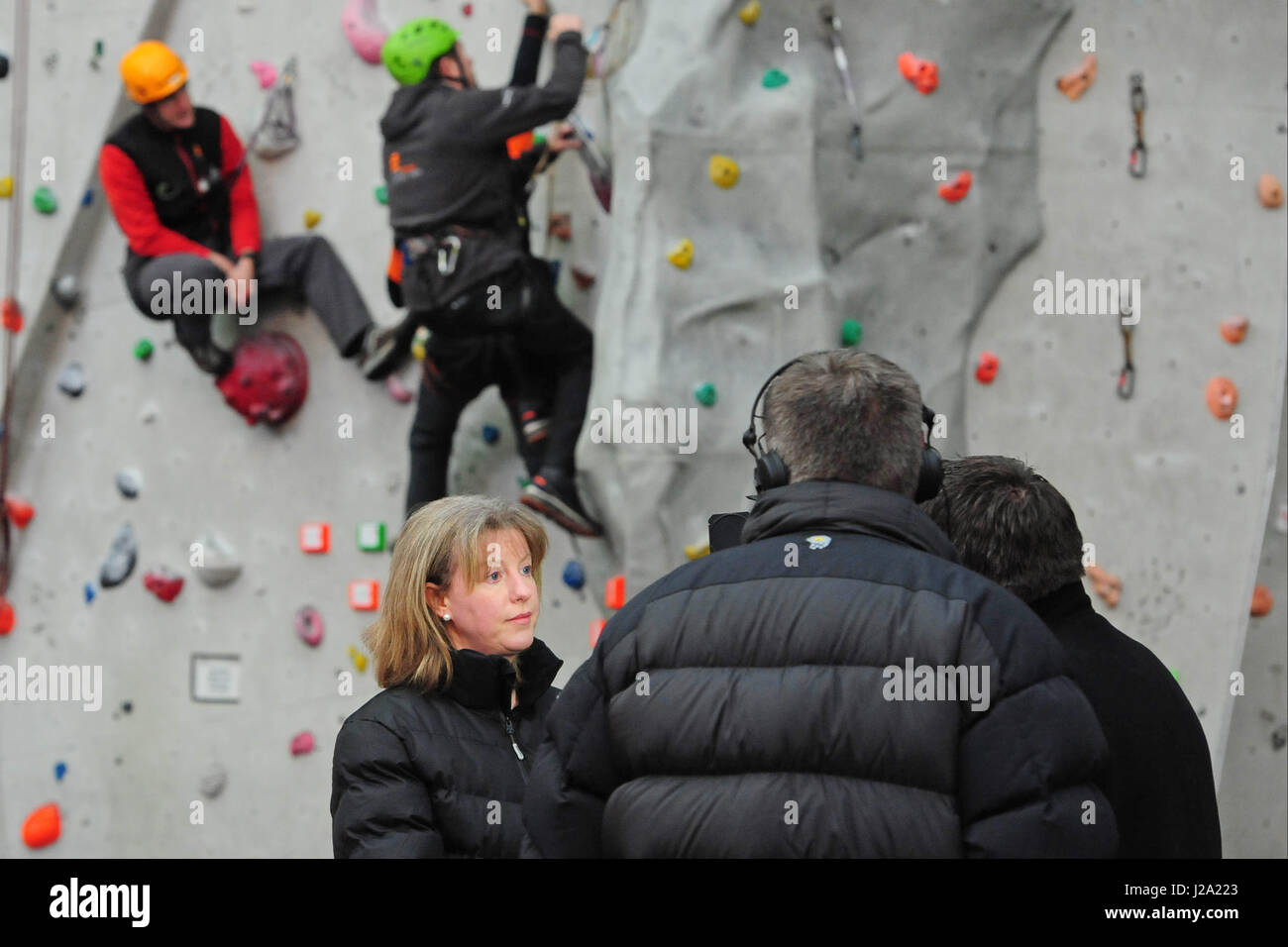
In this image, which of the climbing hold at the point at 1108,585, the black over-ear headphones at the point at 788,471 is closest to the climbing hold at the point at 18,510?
the climbing hold at the point at 1108,585

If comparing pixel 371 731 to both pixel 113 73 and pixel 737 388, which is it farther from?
pixel 113 73

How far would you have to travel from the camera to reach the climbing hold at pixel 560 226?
4.78m

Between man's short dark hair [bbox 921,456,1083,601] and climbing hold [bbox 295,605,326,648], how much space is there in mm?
3385

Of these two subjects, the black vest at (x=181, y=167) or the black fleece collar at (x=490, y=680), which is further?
the black vest at (x=181, y=167)

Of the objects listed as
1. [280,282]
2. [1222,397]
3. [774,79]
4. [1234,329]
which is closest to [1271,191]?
[1234,329]

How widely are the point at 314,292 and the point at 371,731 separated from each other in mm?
3189

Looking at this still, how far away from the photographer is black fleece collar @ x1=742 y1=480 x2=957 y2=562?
5.79ft

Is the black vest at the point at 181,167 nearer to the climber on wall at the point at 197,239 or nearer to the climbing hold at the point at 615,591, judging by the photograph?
the climber on wall at the point at 197,239

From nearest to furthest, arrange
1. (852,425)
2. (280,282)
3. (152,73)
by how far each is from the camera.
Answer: (852,425), (152,73), (280,282)

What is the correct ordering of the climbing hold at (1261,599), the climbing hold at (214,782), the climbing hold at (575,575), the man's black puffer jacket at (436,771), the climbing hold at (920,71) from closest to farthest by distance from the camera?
the man's black puffer jacket at (436,771) < the climbing hold at (1261,599) < the climbing hold at (920,71) < the climbing hold at (575,575) < the climbing hold at (214,782)

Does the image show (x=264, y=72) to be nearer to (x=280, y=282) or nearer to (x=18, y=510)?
(x=280, y=282)

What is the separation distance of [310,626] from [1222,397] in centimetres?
274

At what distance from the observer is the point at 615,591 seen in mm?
4547

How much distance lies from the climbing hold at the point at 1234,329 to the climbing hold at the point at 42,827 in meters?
3.90
